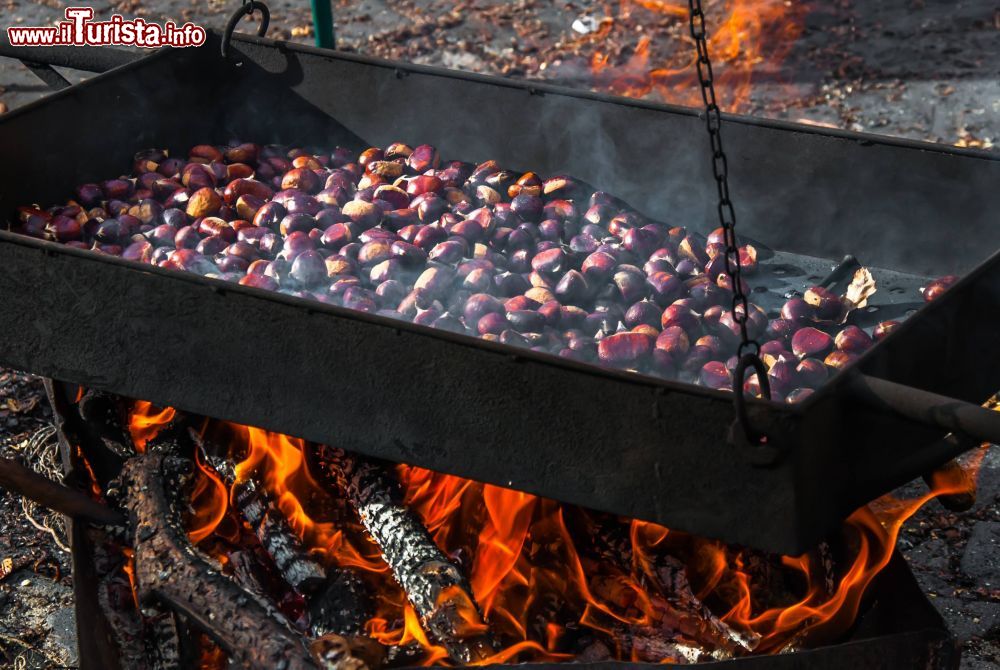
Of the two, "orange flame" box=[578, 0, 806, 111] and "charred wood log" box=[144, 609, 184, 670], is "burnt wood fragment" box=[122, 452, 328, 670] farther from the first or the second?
"orange flame" box=[578, 0, 806, 111]

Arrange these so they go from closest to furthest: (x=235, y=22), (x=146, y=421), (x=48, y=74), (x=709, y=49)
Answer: (x=146, y=421)
(x=235, y=22)
(x=48, y=74)
(x=709, y=49)

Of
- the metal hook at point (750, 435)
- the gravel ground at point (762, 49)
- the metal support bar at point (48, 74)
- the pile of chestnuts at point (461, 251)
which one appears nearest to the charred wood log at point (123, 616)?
the pile of chestnuts at point (461, 251)

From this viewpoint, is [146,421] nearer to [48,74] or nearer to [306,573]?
[306,573]

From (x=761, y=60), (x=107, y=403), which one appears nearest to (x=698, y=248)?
(x=107, y=403)

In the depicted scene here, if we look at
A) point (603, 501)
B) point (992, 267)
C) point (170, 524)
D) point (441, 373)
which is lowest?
point (170, 524)

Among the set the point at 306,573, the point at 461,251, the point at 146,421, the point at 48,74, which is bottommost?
the point at 306,573

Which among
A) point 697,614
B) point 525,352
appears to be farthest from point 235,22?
point 697,614

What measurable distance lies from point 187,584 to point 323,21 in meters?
2.93

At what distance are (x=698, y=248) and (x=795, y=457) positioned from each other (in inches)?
47.9

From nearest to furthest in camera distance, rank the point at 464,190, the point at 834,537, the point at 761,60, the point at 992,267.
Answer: the point at 992,267 < the point at 834,537 < the point at 464,190 < the point at 761,60

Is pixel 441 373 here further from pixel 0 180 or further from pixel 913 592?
pixel 0 180

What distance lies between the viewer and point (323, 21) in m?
4.50

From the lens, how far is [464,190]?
313 centimetres

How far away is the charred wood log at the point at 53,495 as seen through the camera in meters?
2.43
